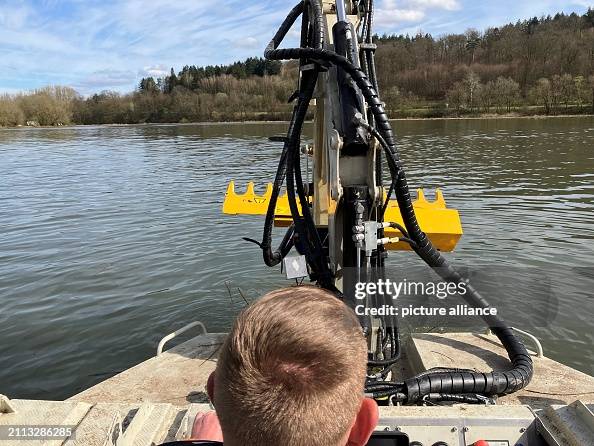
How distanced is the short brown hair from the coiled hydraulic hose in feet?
8.82

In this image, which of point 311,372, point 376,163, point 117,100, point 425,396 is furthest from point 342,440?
point 117,100

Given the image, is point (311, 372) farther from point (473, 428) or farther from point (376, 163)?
point (376, 163)

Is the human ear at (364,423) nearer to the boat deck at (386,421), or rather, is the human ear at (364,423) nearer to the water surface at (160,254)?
the boat deck at (386,421)

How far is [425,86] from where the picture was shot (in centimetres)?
10619

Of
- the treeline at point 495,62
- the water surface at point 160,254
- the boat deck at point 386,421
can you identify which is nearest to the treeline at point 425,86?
the treeline at point 495,62

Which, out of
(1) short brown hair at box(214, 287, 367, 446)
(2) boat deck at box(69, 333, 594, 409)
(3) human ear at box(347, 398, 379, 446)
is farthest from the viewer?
(2) boat deck at box(69, 333, 594, 409)

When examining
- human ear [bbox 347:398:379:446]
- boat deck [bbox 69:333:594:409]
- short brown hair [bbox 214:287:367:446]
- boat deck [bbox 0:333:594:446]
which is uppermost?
short brown hair [bbox 214:287:367:446]

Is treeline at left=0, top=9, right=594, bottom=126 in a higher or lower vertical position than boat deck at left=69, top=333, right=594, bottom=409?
higher

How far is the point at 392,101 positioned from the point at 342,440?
305ft

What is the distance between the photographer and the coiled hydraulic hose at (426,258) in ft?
11.9

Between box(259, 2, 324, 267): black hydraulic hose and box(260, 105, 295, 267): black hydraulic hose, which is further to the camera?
box(260, 105, 295, 267): black hydraulic hose

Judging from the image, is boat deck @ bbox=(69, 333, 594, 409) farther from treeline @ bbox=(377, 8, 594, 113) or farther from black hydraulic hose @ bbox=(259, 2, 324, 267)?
treeline @ bbox=(377, 8, 594, 113)

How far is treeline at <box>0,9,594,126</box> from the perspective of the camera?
7900 centimetres

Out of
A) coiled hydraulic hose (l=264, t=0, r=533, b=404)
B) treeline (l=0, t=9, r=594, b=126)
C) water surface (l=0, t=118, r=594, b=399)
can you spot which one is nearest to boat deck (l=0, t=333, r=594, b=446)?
coiled hydraulic hose (l=264, t=0, r=533, b=404)
